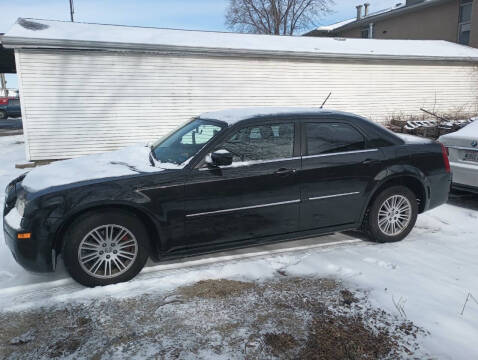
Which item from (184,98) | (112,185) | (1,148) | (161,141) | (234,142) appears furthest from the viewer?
(1,148)

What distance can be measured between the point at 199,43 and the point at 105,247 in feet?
31.6

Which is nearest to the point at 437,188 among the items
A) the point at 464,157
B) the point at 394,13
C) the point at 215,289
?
the point at 464,157

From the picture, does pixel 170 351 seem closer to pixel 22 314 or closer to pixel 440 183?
pixel 22 314

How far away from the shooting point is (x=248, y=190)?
389 centimetres

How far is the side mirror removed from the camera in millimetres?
3674

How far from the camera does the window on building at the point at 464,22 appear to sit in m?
20.0

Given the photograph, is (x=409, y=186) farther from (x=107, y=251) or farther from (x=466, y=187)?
(x=107, y=251)

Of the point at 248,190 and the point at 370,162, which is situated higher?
the point at 370,162

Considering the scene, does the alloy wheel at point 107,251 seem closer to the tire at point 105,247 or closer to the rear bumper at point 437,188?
the tire at point 105,247

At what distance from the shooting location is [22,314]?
3.21 m

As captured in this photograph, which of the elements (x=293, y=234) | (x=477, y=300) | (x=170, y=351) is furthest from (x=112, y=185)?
(x=477, y=300)

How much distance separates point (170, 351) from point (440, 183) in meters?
3.85

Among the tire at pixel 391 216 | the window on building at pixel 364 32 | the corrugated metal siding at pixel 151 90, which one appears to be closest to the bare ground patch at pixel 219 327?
the tire at pixel 391 216

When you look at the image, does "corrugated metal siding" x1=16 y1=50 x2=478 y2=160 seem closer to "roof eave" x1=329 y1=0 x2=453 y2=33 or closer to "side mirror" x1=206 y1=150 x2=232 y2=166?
"side mirror" x1=206 y1=150 x2=232 y2=166
